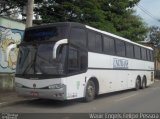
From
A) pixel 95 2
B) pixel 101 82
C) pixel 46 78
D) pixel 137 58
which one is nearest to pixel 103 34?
pixel 101 82

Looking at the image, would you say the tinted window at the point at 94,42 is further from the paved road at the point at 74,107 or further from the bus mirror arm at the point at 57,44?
the paved road at the point at 74,107

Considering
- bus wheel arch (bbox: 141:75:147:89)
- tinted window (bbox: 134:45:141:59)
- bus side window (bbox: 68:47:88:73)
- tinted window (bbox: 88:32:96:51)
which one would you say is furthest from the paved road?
bus wheel arch (bbox: 141:75:147:89)

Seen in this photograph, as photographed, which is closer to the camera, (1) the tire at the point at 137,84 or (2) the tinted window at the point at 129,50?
(2) the tinted window at the point at 129,50

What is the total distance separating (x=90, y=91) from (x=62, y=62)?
2660 millimetres

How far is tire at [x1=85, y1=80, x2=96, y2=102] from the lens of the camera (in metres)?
16.3

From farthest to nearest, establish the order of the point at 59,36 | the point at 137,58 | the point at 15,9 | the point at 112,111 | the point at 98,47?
the point at 15,9, the point at 137,58, the point at 98,47, the point at 59,36, the point at 112,111

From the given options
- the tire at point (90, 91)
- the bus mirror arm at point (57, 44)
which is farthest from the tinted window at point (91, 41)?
the bus mirror arm at point (57, 44)

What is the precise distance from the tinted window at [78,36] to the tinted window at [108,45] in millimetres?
2313

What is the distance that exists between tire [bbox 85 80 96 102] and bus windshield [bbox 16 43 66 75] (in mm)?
2292

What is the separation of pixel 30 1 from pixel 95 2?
11.4m

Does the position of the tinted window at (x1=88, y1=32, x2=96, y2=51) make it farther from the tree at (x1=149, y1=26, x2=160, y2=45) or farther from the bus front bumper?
the tree at (x1=149, y1=26, x2=160, y2=45)

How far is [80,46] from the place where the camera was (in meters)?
15.7

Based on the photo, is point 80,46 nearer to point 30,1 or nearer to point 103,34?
point 103,34

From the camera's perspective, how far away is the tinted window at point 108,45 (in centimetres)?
1835
